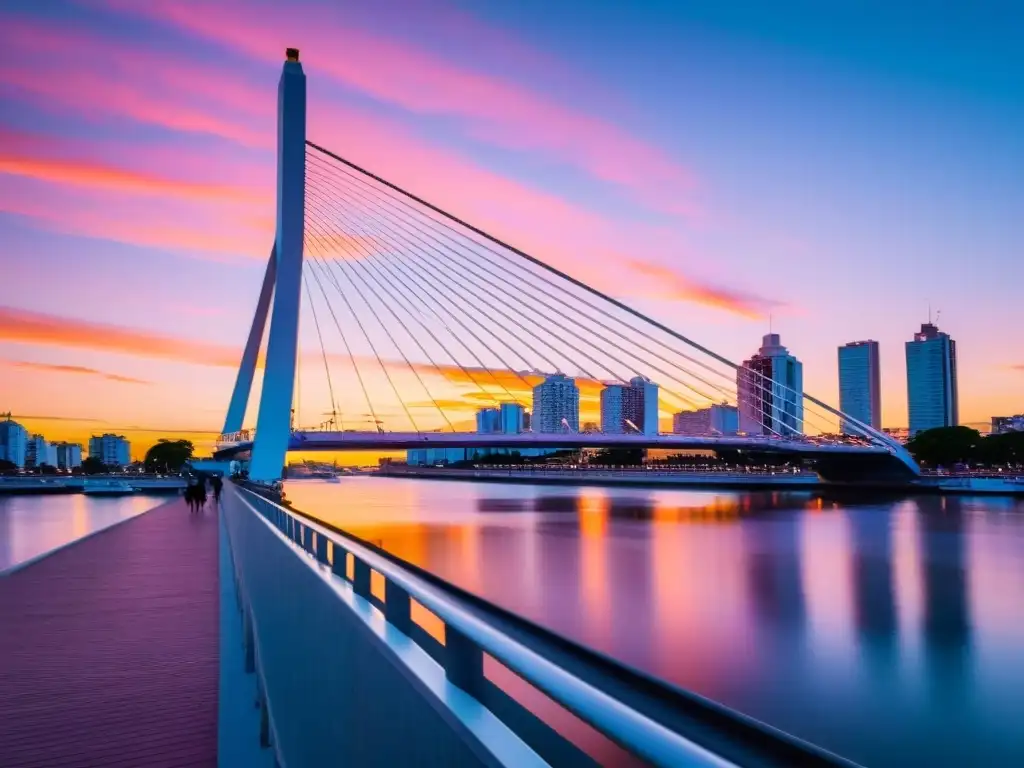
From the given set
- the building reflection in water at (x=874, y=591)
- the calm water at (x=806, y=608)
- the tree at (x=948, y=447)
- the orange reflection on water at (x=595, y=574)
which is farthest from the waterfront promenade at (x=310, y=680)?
the tree at (x=948, y=447)

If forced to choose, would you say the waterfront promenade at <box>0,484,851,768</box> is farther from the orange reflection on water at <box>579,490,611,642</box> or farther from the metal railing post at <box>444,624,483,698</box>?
the orange reflection on water at <box>579,490,611,642</box>

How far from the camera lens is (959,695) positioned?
43.2 ft

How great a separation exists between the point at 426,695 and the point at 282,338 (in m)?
24.6

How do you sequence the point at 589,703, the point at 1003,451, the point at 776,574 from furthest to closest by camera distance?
the point at 1003,451 → the point at 776,574 → the point at 589,703

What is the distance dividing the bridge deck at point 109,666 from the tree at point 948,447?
9120cm

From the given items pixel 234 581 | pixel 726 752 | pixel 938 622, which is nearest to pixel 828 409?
pixel 938 622

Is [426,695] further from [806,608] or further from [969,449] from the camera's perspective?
[969,449]

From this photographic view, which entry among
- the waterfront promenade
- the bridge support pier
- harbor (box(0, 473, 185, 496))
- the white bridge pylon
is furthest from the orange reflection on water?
harbor (box(0, 473, 185, 496))

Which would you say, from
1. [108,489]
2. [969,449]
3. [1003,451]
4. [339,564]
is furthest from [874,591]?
[1003,451]

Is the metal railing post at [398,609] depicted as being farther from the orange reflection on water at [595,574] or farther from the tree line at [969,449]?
the tree line at [969,449]

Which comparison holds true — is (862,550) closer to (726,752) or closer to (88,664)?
(88,664)

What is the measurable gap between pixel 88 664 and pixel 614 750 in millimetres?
5004

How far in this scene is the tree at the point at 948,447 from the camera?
298 feet

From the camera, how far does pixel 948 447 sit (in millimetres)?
91000
